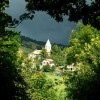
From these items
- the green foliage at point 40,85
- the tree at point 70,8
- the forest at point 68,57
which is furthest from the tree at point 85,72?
the tree at point 70,8

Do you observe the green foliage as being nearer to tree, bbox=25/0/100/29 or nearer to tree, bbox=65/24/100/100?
tree, bbox=65/24/100/100

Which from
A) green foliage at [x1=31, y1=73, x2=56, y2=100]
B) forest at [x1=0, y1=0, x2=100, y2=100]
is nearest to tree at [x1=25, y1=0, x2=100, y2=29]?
forest at [x1=0, y1=0, x2=100, y2=100]

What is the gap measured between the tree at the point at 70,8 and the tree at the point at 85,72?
53.5ft

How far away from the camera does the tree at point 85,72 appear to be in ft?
102

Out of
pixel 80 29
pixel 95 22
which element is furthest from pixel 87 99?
pixel 80 29

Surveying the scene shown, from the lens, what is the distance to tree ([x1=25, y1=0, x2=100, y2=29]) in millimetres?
13734

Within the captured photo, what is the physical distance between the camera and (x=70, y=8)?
13820 millimetres

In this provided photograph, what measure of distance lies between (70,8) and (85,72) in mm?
24520

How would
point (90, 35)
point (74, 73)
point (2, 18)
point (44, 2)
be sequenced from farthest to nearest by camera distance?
1. point (90, 35)
2. point (74, 73)
3. point (2, 18)
4. point (44, 2)

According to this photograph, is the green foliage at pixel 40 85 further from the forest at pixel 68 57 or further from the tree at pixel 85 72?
the tree at pixel 85 72

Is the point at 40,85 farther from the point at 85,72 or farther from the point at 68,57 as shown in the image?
the point at 85,72

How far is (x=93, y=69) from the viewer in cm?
3506

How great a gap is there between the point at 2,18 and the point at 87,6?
705 centimetres

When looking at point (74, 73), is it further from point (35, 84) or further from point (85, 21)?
point (85, 21)
